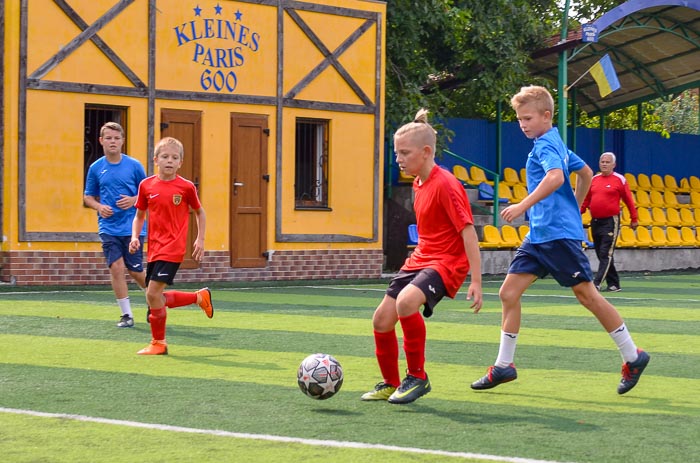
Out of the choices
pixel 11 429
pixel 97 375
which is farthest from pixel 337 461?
pixel 97 375

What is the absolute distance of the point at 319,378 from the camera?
7.29 m

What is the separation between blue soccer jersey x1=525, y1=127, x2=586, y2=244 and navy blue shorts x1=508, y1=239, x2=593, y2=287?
5 cm

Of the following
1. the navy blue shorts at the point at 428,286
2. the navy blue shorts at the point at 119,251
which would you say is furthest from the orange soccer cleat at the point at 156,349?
the navy blue shorts at the point at 428,286

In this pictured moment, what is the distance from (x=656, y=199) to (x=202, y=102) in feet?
50.8

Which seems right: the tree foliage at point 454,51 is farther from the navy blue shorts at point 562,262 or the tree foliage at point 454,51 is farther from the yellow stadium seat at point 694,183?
the navy blue shorts at point 562,262

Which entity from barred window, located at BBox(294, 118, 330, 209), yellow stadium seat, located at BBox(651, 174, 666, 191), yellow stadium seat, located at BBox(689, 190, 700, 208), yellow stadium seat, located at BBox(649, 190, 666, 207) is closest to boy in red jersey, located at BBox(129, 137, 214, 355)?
barred window, located at BBox(294, 118, 330, 209)

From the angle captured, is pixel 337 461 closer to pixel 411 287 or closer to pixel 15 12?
pixel 411 287

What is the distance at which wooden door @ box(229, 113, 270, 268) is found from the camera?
20891mm

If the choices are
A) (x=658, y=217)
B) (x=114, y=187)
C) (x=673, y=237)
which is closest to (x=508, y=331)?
(x=114, y=187)

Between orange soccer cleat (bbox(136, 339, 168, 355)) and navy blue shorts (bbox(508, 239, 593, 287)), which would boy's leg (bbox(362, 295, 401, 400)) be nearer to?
navy blue shorts (bbox(508, 239, 593, 287))

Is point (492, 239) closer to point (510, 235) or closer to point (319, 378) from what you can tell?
point (510, 235)

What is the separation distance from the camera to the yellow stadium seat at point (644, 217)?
29875 mm

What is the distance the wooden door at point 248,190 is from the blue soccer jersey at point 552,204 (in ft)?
43.1

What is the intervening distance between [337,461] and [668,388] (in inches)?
134
